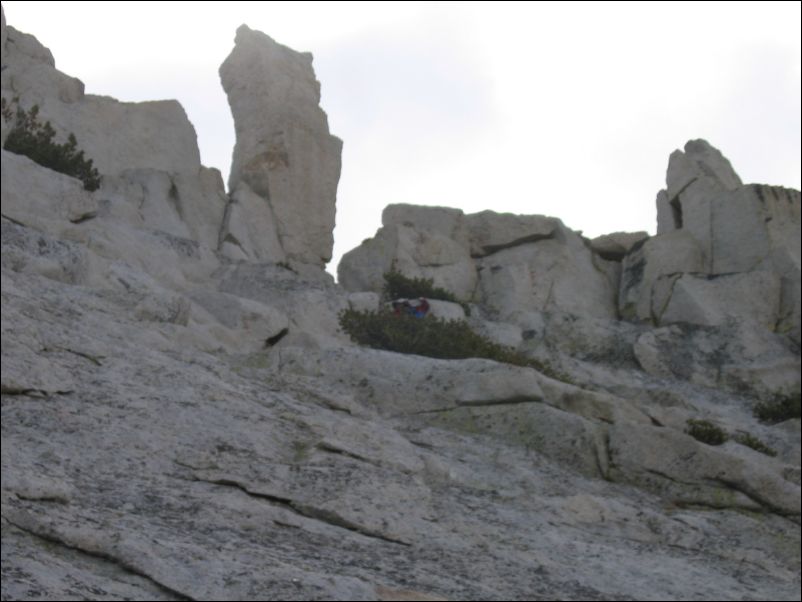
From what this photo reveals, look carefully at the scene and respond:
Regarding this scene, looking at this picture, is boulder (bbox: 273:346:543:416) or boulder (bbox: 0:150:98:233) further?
boulder (bbox: 0:150:98:233)

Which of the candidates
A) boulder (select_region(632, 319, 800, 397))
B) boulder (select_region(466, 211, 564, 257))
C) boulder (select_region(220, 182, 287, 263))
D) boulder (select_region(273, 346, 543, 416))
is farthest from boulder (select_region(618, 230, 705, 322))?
boulder (select_region(273, 346, 543, 416))

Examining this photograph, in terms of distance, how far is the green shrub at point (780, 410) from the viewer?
→ 2606cm

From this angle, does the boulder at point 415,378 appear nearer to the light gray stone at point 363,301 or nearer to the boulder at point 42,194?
the boulder at point 42,194

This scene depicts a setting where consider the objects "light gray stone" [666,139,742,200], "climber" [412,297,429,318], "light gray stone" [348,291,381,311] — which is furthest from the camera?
"light gray stone" [666,139,742,200]

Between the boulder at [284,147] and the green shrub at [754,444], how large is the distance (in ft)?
66.6

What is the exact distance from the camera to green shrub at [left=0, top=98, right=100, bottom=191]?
30.5m

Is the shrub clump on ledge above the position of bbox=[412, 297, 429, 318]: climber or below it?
below

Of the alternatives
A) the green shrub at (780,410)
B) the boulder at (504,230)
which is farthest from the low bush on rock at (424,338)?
the boulder at (504,230)

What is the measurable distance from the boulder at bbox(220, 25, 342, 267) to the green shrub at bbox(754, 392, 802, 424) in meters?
17.7

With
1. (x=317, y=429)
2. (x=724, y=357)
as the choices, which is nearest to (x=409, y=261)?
(x=724, y=357)

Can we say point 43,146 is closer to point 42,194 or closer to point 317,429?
point 42,194

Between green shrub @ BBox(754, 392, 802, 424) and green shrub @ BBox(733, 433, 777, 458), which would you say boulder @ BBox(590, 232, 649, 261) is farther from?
green shrub @ BBox(733, 433, 777, 458)

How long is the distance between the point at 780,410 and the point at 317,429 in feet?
50.3

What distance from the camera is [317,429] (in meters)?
14.7
